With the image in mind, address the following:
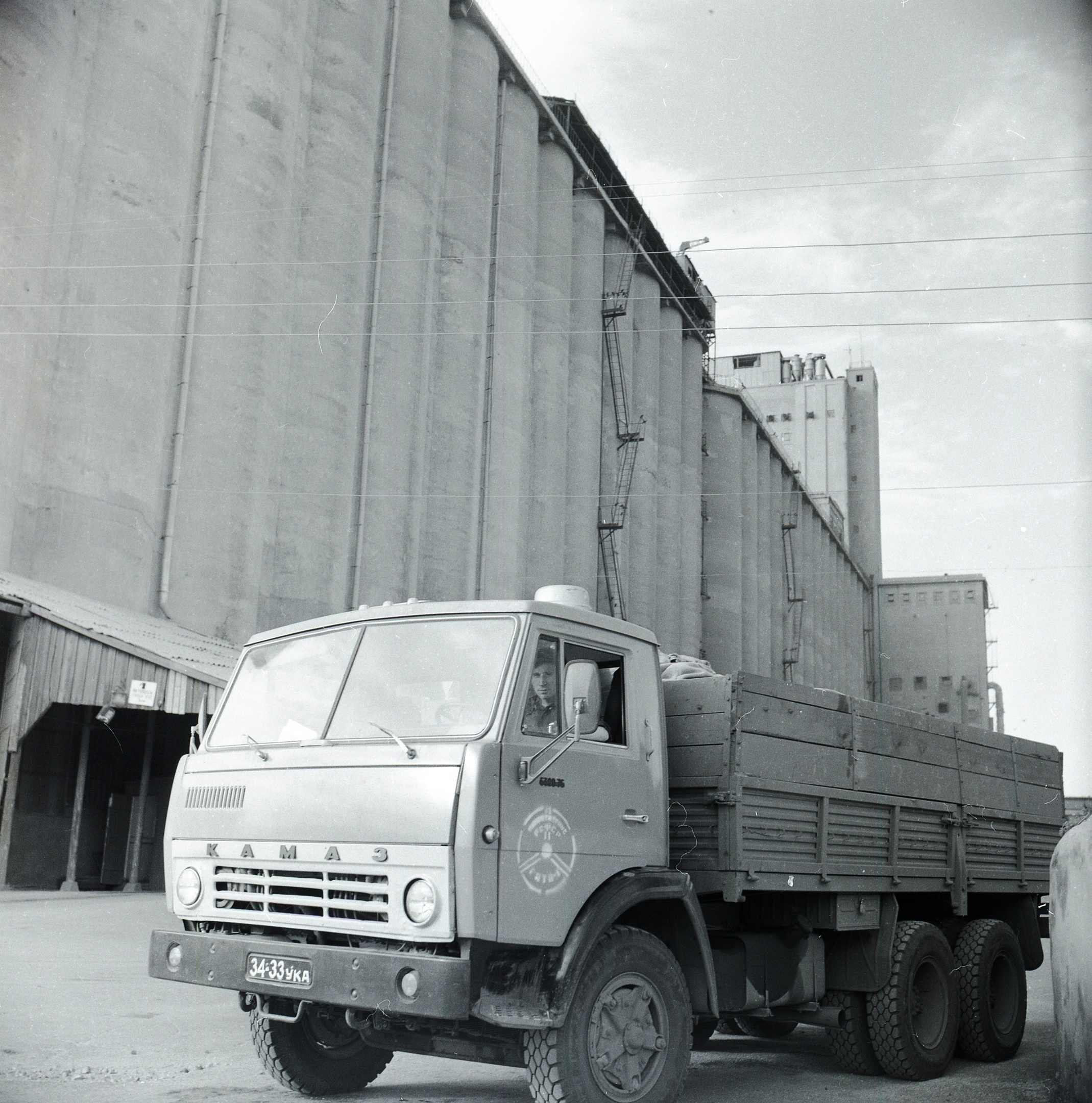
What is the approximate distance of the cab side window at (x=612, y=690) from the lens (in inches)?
268

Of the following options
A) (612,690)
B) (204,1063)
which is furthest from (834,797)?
(204,1063)

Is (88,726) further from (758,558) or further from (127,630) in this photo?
(758,558)

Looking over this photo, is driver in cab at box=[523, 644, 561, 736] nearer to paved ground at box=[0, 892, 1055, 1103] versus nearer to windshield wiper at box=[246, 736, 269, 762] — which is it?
windshield wiper at box=[246, 736, 269, 762]

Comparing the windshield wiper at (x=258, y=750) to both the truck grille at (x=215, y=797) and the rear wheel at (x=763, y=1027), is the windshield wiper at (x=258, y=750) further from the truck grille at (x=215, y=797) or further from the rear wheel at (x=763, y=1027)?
the rear wheel at (x=763, y=1027)

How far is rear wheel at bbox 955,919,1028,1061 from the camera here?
30.8 feet

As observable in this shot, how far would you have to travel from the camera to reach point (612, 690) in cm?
697

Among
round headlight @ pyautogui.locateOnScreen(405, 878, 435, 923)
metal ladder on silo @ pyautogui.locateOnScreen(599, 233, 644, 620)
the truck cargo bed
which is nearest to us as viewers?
round headlight @ pyautogui.locateOnScreen(405, 878, 435, 923)

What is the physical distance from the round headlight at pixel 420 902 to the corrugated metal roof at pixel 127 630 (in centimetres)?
1357

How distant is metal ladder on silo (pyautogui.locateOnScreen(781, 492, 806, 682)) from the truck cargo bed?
59.7m

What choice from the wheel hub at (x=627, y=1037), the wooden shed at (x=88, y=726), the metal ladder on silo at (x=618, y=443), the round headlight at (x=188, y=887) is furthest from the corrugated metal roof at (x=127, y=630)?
the metal ladder on silo at (x=618, y=443)

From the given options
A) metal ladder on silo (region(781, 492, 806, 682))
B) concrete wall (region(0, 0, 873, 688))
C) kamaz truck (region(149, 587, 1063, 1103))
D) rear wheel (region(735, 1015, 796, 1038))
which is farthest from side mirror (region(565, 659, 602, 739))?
metal ladder on silo (region(781, 492, 806, 682))

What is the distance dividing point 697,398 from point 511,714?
52265 millimetres

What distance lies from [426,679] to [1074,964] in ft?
12.1

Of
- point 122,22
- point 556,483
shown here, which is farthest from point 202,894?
point 556,483
